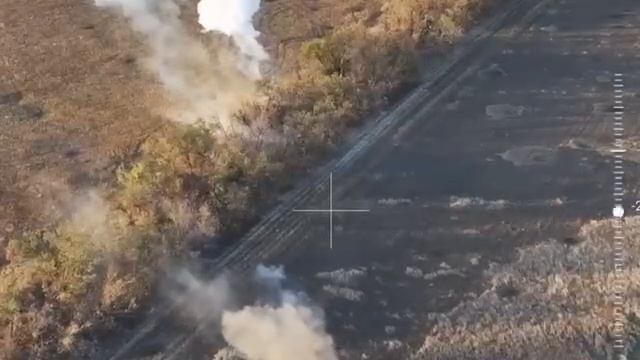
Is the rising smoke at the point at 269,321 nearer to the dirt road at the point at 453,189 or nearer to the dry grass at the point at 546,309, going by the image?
the dirt road at the point at 453,189

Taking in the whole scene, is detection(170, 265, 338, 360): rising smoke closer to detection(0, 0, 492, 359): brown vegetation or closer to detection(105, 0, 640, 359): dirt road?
detection(105, 0, 640, 359): dirt road

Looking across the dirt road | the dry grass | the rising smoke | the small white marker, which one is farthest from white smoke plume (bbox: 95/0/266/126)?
the small white marker

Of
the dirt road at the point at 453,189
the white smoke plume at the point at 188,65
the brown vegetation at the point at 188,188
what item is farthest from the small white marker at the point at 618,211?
the white smoke plume at the point at 188,65

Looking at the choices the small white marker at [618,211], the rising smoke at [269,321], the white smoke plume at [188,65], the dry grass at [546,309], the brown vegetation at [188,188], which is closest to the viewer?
the rising smoke at [269,321]

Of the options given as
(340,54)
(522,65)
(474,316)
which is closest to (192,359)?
(474,316)

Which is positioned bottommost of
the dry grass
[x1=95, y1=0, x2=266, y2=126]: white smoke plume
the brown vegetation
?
the dry grass

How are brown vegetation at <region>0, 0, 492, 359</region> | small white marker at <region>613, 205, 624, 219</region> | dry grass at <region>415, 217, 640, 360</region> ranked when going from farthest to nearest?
A: small white marker at <region>613, 205, 624, 219</region>, brown vegetation at <region>0, 0, 492, 359</region>, dry grass at <region>415, 217, 640, 360</region>

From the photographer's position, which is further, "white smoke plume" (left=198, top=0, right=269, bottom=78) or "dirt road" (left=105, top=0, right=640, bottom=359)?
"white smoke plume" (left=198, top=0, right=269, bottom=78)
